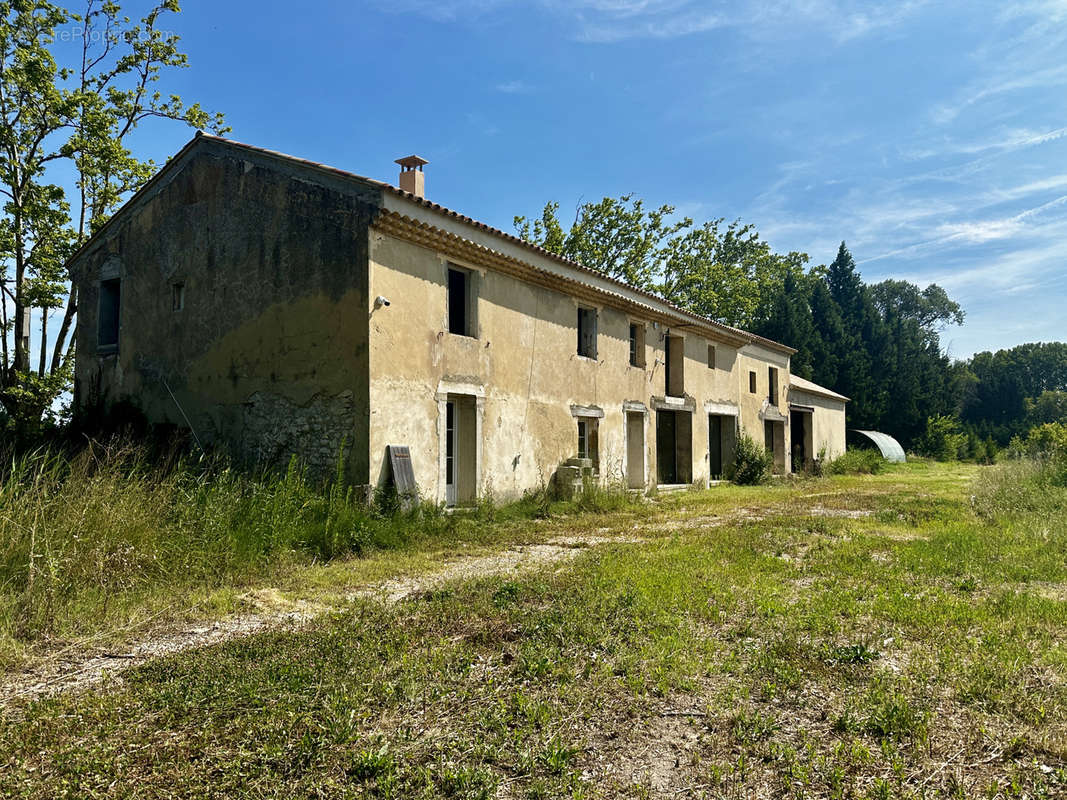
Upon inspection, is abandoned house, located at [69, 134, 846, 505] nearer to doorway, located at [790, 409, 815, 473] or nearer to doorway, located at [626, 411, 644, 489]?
doorway, located at [626, 411, 644, 489]

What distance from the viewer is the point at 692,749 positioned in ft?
10.9

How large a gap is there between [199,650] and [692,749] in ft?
10.5

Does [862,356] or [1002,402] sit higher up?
[862,356]

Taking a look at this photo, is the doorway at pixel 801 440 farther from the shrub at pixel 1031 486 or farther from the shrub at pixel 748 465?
the shrub at pixel 1031 486

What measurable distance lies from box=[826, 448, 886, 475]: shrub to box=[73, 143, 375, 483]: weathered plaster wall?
20.9 m

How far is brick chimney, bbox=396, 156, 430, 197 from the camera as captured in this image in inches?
504

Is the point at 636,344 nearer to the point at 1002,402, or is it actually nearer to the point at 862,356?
the point at 862,356

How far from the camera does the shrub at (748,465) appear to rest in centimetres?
2116

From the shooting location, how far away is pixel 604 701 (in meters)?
3.81

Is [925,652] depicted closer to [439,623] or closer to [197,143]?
[439,623]

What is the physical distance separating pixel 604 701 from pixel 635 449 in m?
13.4

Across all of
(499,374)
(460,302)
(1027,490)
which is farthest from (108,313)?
(1027,490)

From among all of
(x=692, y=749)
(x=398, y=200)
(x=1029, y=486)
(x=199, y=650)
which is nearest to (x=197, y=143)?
(x=398, y=200)

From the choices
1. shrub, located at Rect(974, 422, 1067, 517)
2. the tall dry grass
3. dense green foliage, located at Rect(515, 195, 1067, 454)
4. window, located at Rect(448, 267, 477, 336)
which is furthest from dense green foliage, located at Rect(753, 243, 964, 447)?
the tall dry grass
